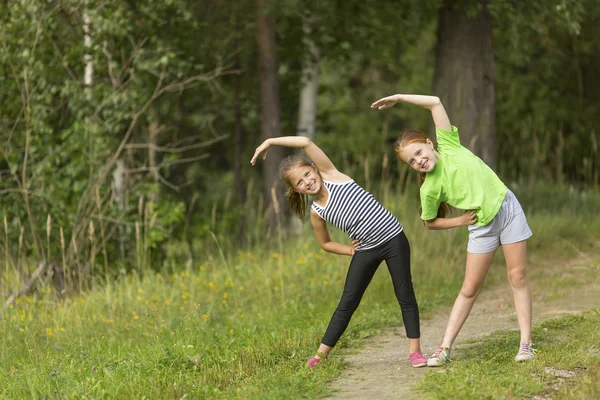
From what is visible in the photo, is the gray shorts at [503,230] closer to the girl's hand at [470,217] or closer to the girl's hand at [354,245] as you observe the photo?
the girl's hand at [470,217]

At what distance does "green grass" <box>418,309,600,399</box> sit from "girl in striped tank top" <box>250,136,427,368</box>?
0.48 meters

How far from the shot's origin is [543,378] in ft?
17.4

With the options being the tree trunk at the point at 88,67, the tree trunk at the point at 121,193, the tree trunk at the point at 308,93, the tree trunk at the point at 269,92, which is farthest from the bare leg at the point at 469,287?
the tree trunk at the point at 308,93

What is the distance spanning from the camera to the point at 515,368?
18.2 feet

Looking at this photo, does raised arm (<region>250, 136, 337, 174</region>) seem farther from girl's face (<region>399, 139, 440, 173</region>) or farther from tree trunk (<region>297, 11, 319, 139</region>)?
tree trunk (<region>297, 11, 319, 139</region>)

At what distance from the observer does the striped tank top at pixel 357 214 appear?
571 cm

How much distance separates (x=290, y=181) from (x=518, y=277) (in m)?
1.59

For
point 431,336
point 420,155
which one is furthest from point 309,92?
point 420,155

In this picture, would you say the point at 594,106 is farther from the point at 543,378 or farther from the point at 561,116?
the point at 543,378

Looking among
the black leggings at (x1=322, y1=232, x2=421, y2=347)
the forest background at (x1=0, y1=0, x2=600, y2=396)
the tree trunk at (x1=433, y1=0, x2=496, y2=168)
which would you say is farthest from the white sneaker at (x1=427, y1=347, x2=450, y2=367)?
the tree trunk at (x1=433, y1=0, x2=496, y2=168)

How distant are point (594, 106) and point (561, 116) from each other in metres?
0.71

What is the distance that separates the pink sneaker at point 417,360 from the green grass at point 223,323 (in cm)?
50

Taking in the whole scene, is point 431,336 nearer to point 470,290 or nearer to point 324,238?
point 470,290

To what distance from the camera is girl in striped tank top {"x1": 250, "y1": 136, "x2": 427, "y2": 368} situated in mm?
5688
